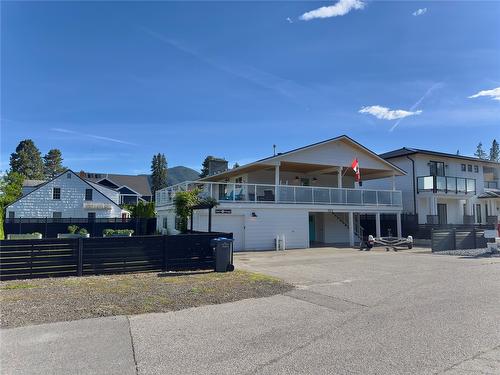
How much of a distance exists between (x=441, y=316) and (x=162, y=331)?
4866 millimetres

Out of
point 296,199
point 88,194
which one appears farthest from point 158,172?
point 296,199

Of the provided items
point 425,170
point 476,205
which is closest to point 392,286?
point 425,170

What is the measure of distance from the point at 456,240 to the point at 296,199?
9.09 metres

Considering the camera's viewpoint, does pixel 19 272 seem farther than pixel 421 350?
Yes

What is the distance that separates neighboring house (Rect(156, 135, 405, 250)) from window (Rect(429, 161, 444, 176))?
4345 millimetres

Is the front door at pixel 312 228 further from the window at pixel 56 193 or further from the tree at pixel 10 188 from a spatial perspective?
the tree at pixel 10 188

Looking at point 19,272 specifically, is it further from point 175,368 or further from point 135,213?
point 135,213

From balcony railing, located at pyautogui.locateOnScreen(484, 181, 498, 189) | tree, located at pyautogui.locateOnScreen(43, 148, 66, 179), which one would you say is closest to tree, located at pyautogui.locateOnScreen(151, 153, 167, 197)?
tree, located at pyautogui.locateOnScreen(43, 148, 66, 179)

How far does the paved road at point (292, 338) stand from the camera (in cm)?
473

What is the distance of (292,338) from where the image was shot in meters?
5.84

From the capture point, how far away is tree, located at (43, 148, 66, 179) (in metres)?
93.1

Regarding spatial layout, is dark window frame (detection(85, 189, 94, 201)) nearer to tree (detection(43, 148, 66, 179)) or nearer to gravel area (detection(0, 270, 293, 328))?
gravel area (detection(0, 270, 293, 328))

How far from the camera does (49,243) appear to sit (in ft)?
35.8

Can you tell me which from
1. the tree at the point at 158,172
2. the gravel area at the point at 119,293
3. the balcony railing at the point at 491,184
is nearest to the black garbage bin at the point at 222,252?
the gravel area at the point at 119,293
